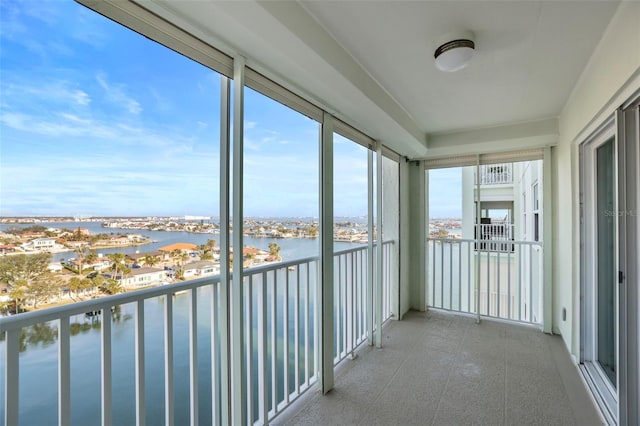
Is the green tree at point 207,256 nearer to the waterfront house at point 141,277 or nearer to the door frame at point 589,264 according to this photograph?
the waterfront house at point 141,277

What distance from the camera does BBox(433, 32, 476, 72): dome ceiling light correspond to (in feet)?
5.53

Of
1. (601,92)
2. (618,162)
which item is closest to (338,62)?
(601,92)

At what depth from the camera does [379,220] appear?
10.3 feet

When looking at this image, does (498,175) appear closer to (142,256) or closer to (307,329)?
(307,329)

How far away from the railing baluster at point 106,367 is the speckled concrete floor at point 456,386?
3.61 ft

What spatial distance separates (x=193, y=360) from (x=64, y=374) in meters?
0.56

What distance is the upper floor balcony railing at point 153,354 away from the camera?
1027mm

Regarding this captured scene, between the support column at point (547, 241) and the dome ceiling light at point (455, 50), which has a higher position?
the dome ceiling light at point (455, 50)

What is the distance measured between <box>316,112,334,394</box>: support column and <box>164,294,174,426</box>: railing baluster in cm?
112

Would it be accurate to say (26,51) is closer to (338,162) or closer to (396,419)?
(338,162)

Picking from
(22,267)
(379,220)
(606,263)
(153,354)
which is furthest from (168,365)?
(606,263)

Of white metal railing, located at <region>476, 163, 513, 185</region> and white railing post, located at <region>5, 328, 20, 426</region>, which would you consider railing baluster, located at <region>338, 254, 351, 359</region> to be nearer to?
white railing post, located at <region>5, 328, 20, 426</region>

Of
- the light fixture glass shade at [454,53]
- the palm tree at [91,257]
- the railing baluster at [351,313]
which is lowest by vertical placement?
the railing baluster at [351,313]

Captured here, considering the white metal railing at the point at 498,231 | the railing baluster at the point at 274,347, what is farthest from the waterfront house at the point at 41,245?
the white metal railing at the point at 498,231
